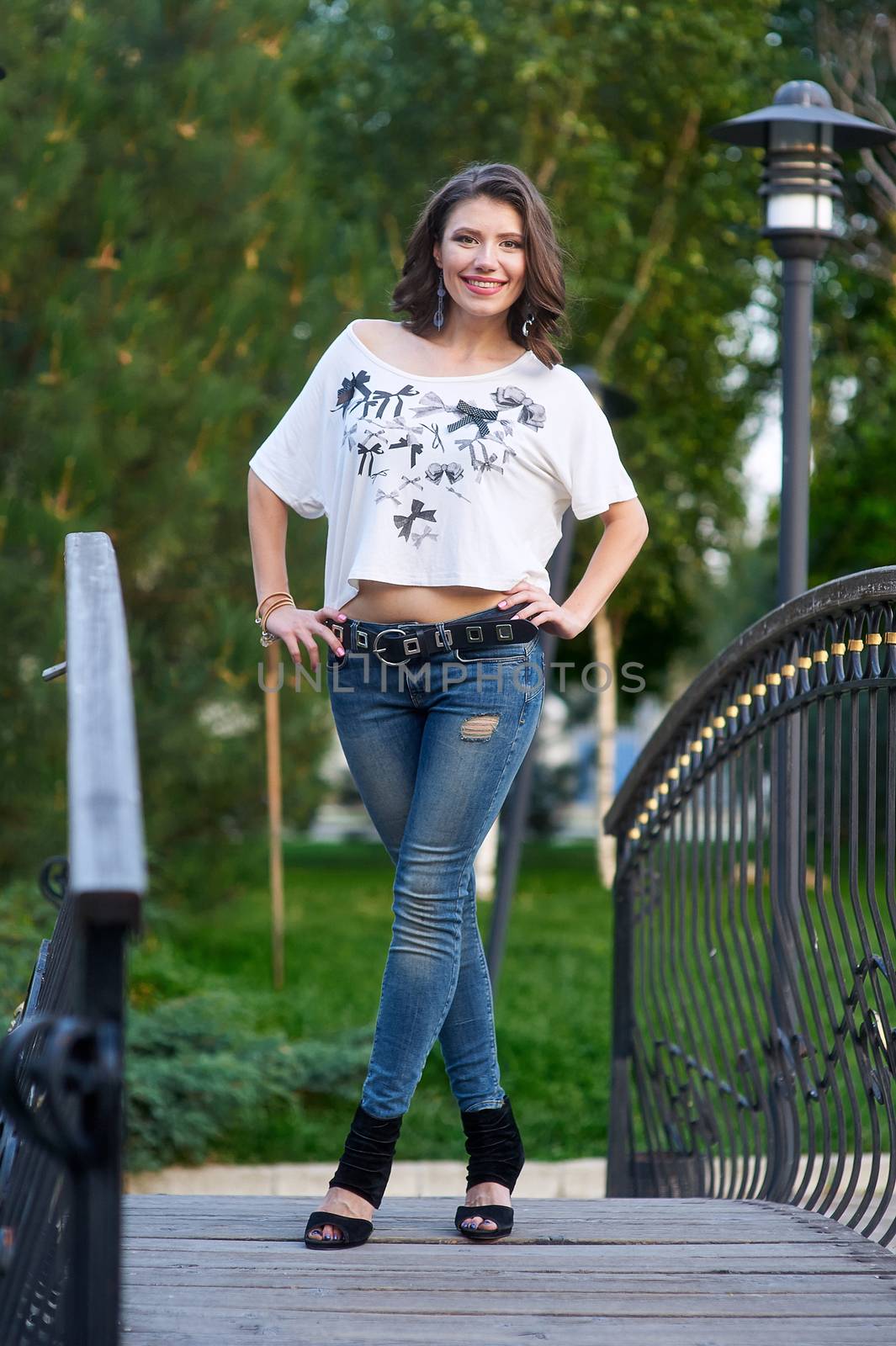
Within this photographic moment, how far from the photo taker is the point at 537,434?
2641 mm

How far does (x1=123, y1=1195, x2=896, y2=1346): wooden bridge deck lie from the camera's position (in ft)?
7.09

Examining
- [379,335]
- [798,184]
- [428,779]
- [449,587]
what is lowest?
[428,779]

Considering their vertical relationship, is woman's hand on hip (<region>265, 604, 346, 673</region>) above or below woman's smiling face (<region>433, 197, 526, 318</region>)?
below

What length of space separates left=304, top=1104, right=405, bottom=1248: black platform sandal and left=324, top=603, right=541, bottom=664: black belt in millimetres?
760

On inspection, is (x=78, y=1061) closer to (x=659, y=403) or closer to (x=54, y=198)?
(x=54, y=198)

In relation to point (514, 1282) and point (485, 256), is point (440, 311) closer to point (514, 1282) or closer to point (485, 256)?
point (485, 256)

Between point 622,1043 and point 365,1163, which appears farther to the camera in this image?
point 622,1043

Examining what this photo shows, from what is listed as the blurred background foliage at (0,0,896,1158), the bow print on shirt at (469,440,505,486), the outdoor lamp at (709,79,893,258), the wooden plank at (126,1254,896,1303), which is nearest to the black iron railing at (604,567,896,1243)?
the wooden plank at (126,1254,896,1303)

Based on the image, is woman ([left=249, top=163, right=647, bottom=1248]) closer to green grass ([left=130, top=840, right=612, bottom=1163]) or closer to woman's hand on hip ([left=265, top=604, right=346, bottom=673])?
woman's hand on hip ([left=265, top=604, right=346, bottom=673])

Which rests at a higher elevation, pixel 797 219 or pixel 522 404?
pixel 797 219

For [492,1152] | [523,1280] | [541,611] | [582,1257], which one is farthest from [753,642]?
[523,1280]

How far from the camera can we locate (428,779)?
8.61 ft

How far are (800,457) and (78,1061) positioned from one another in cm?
368

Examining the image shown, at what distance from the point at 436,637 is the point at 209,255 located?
7.38m
